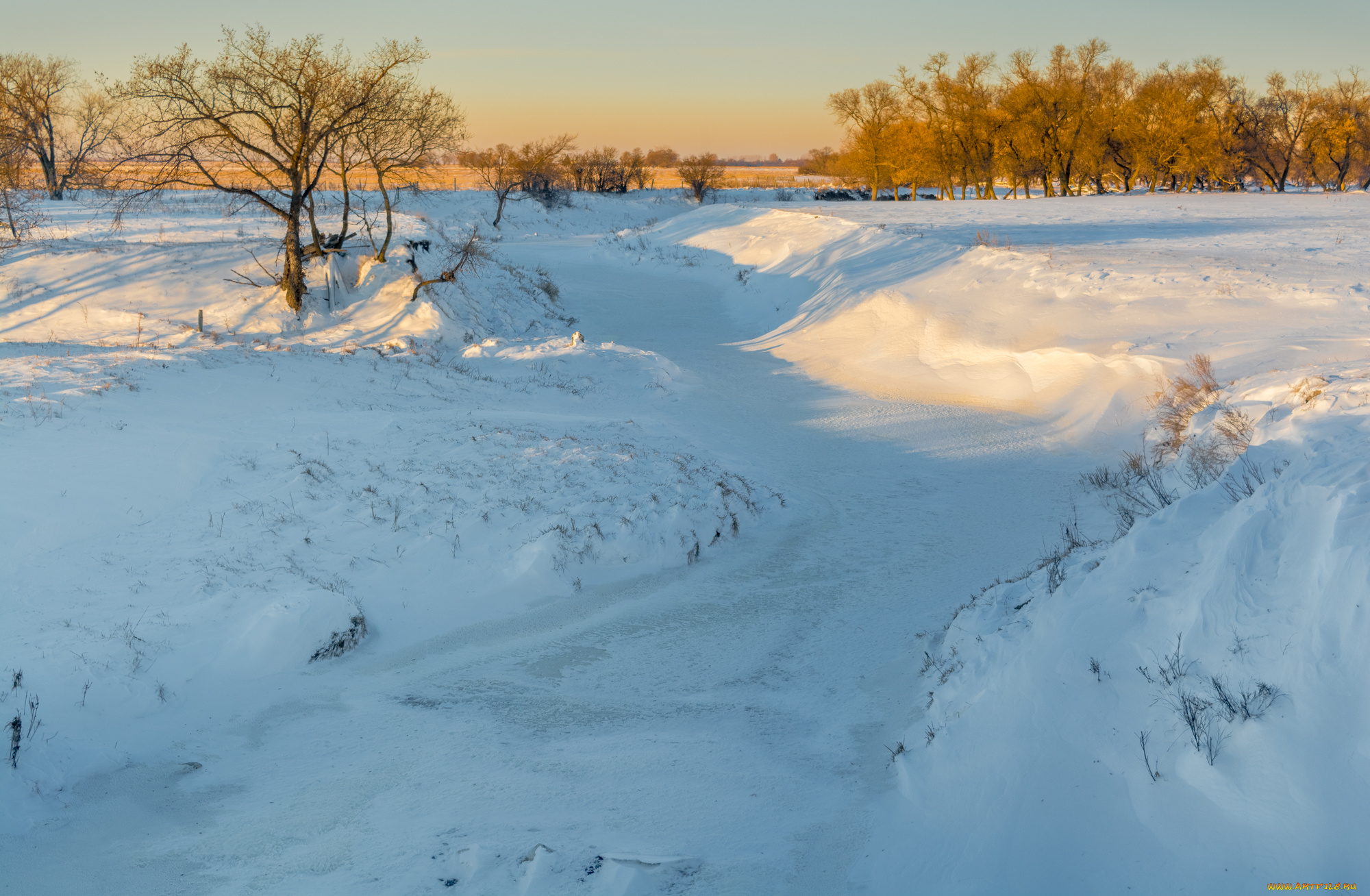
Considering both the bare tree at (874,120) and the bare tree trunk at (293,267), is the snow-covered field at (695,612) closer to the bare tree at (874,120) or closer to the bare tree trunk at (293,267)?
the bare tree trunk at (293,267)

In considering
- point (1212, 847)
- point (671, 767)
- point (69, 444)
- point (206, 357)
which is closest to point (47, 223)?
point (206, 357)

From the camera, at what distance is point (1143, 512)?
29.1 feet

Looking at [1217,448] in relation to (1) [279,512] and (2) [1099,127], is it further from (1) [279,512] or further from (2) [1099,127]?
(2) [1099,127]

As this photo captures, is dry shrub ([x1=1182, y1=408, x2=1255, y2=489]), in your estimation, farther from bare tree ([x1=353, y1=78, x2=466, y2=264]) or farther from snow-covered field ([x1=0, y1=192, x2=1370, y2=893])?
bare tree ([x1=353, y1=78, x2=466, y2=264])

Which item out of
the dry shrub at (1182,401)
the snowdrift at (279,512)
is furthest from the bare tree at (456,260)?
the dry shrub at (1182,401)

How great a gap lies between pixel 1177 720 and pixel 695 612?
181 inches

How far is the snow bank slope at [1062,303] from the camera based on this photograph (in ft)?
44.8

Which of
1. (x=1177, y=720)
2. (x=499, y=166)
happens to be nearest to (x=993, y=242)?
(x=1177, y=720)

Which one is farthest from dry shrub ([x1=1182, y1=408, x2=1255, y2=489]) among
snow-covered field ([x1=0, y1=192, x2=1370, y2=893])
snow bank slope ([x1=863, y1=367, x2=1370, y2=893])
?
snow bank slope ([x1=863, y1=367, x2=1370, y2=893])

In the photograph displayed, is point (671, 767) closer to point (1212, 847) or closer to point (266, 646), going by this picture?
point (1212, 847)

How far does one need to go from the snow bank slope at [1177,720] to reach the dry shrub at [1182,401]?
4.93m

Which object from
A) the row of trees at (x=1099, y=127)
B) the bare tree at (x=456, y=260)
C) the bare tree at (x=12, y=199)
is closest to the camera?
the bare tree at (x=12, y=199)

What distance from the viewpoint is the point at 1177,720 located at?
14.4 feet

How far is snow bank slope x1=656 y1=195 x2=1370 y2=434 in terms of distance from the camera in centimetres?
1365
